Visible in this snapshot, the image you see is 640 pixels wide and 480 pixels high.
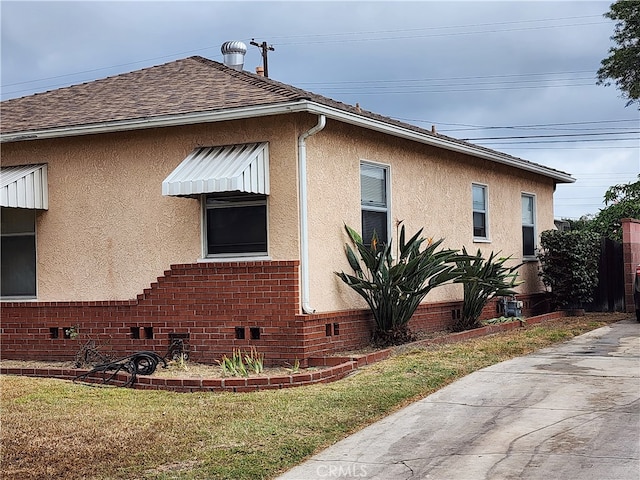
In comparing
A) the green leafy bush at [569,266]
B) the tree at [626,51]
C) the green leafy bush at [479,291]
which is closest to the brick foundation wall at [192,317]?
the green leafy bush at [479,291]

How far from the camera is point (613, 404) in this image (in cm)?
850

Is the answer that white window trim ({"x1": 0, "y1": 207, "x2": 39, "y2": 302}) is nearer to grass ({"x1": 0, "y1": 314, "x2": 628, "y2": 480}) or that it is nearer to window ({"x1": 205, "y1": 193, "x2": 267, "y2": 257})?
grass ({"x1": 0, "y1": 314, "x2": 628, "y2": 480})

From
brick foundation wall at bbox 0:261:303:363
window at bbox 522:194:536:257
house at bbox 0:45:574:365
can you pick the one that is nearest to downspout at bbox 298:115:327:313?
house at bbox 0:45:574:365

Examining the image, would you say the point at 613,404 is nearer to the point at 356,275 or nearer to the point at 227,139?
the point at 356,275

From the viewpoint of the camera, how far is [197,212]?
1205 centimetres

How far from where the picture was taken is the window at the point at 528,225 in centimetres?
1942

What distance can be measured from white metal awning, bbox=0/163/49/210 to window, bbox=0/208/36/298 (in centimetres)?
37

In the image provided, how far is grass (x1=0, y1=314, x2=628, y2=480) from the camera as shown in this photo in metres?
6.73

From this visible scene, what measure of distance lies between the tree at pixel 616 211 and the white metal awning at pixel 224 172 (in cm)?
1474

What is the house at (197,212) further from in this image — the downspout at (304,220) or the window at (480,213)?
the window at (480,213)

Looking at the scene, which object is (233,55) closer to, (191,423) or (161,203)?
(161,203)

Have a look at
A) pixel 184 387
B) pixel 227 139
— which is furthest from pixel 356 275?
pixel 184 387

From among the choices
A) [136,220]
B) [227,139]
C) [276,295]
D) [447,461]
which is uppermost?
[227,139]

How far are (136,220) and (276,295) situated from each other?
262 cm
